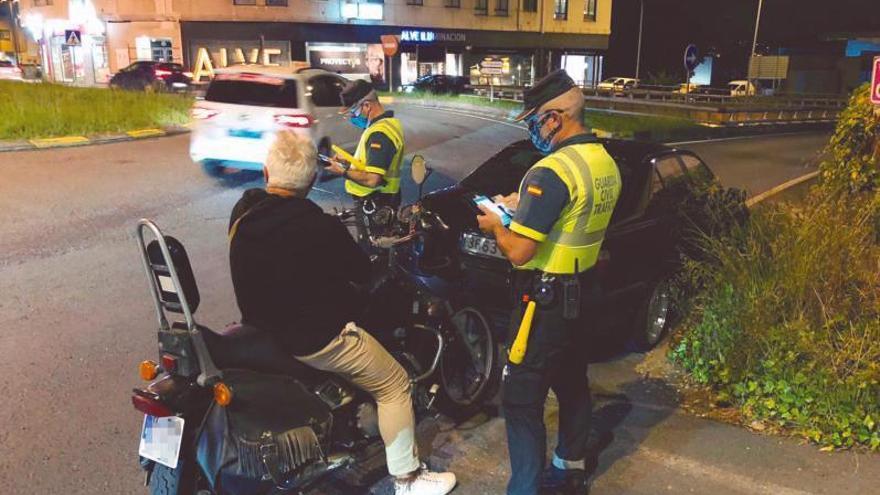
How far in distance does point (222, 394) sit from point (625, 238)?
3469 millimetres

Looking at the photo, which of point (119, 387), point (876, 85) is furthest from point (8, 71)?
point (876, 85)

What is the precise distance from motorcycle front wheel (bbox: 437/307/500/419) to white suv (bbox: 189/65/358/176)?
24.0ft

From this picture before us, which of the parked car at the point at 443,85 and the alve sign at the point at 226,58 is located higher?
the alve sign at the point at 226,58

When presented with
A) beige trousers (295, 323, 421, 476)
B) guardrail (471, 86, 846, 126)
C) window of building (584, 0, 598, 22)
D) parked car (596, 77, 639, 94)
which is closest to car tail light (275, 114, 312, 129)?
beige trousers (295, 323, 421, 476)

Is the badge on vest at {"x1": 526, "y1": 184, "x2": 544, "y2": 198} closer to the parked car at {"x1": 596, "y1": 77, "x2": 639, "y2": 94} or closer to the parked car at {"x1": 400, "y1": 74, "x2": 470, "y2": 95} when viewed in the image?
the parked car at {"x1": 400, "y1": 74, "x2": 470, "y2": 95}

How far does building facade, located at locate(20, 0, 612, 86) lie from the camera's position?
3884cm

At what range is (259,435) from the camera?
9.98ft

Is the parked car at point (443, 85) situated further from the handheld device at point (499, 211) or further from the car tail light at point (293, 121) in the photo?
the handheld device at point (499, 211)

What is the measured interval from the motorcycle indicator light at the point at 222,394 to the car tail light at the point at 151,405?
8.3 inches

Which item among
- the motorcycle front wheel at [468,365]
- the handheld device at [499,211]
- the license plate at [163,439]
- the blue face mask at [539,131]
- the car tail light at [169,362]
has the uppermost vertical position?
the blue face mask at [539,131]

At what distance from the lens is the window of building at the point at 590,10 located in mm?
51500

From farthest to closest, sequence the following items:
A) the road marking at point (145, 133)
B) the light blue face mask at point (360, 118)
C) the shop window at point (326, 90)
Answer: the road marking at point (145, 133)
the shop window at point (326, 90)
the light blue face mask at point (360, 118)

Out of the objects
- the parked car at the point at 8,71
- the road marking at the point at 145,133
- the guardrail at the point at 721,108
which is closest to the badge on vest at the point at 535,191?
the road marking at the point at 145,133

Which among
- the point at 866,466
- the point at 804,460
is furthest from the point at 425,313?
the point at 866,466
